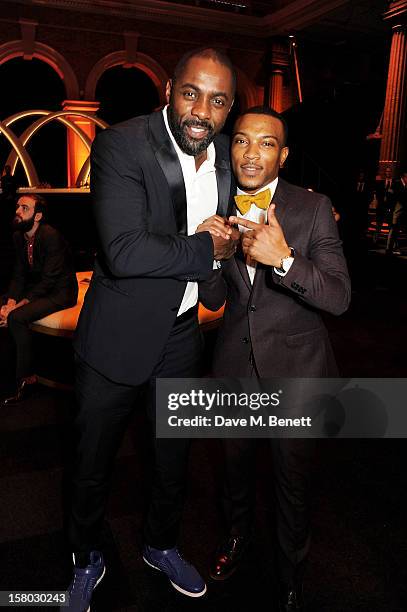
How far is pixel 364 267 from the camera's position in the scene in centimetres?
916

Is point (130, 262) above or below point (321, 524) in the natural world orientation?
above

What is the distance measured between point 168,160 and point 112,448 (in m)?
1.04

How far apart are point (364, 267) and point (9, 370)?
680 cm

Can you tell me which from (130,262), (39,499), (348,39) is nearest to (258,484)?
(39,499)

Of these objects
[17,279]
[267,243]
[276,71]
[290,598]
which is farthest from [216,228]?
[276,71]

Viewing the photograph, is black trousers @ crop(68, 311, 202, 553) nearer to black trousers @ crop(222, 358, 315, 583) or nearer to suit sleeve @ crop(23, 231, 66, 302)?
black trousers @ crop(222, 358, 315, 583)

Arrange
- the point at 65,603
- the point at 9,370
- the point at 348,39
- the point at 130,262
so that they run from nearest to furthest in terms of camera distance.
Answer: the point at 130,262 < the point at 65,603 < the point at 9,370 < the point at 348,39

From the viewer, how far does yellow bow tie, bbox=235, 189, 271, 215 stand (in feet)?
5.55

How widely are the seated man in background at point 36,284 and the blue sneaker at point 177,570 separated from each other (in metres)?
2.11

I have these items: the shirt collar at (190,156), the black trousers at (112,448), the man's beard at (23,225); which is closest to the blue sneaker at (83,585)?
the black trousers at (112,448)

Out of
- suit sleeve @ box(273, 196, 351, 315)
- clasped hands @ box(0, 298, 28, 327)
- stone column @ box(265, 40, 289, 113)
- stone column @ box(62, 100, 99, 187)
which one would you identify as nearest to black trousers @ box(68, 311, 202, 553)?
suit sleeve @ box(273, 196, 351, 315)

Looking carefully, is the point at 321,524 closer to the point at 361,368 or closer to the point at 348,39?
the point at 361,368

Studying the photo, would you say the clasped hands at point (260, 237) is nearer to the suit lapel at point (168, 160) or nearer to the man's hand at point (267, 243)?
the man's hand at point (267, 243)

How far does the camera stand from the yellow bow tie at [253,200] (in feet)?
5.55
